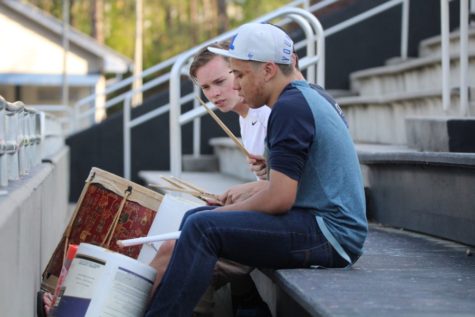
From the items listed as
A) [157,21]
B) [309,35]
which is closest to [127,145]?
[309,35]

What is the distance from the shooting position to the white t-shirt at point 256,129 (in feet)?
16.3

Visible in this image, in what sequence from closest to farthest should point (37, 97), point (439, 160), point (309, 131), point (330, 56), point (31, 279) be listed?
point (309, 131), point (31, 279), point (439, 160), point (330, 56), point (37, 97)

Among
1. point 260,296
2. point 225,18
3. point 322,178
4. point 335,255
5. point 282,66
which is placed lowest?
point 260,296

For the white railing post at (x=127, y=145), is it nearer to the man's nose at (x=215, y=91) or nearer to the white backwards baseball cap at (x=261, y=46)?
the man's nose at (x=215, y=91)

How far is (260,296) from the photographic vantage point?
5.21 meters

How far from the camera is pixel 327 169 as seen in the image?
13.2 feet

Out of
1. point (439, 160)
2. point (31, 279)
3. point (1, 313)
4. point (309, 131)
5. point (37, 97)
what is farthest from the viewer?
point (37, 97)

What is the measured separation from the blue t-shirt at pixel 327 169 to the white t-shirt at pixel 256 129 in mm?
859

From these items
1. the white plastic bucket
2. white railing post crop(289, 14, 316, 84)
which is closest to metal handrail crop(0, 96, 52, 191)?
the white plastic bucket

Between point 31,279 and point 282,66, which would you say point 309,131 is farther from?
point 31,279

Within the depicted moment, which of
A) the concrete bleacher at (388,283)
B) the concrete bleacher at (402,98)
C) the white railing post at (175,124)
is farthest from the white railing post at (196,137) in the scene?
the concrete bleacher at (388,283)

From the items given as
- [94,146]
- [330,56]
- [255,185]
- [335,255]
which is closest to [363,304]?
[335,255]

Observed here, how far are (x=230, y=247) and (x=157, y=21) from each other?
56110mm

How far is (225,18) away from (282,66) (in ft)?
90.4
